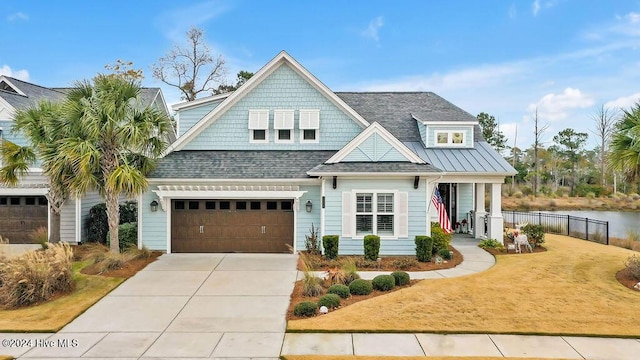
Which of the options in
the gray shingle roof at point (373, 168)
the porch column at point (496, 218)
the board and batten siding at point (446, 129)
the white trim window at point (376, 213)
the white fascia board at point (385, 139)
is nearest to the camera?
the gray shingle roof at point (373, 168)

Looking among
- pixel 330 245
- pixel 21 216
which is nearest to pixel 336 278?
pixel 330 245

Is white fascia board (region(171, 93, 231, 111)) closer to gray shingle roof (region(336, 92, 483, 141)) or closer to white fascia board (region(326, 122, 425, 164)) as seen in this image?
white fascia board (region(326, 122, 425, 164))

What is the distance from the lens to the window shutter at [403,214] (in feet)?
45.6

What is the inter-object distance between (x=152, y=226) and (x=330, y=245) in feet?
22.7

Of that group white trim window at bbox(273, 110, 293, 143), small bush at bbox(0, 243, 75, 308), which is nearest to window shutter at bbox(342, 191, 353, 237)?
white trim window at bbox(273, 110, 293, 143)

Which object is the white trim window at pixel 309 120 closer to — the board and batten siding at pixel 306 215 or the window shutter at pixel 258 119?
the window shutter at pixel 258 119

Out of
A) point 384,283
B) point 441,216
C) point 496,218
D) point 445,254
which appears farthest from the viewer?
point 496,218

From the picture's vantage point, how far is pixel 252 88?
641 inches

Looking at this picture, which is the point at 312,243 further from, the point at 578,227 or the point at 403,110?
the point at 578,227

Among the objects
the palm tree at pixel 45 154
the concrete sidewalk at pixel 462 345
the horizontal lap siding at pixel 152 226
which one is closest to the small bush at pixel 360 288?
the concrete sidewalk at pixel 462 345

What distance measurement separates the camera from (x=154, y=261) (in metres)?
13.6

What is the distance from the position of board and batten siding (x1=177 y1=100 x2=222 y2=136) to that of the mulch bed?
16040 mm

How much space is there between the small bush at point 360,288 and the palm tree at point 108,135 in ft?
26.0

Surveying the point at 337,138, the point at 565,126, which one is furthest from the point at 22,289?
the point at 565,126
